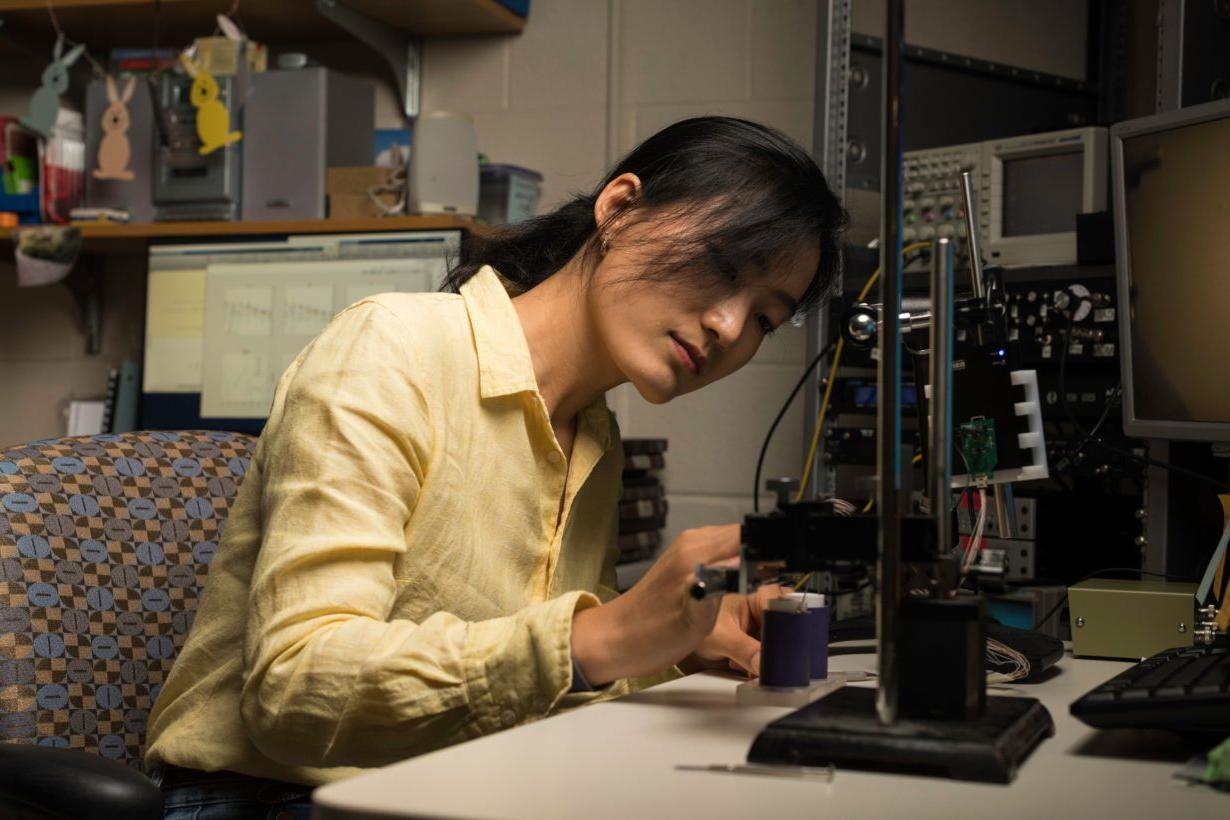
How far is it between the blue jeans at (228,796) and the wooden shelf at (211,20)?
5.79ft

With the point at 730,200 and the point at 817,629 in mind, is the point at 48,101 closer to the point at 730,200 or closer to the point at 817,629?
the point at 730,200

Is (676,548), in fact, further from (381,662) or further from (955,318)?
(955,318)

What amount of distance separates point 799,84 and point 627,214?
1460 millimetres

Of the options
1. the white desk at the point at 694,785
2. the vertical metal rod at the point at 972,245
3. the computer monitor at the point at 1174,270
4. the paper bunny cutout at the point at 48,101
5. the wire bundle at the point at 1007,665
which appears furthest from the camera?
the paper bunny cutout at the point at 48,101

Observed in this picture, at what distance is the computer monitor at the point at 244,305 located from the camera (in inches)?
94.9

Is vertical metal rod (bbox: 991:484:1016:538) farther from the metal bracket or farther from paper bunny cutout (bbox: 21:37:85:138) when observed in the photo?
paper bunny cutout (bbox: 21:37:85:138)

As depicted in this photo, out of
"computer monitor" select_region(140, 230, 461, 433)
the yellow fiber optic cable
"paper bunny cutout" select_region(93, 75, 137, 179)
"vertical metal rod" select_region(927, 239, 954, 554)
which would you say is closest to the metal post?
the yellow fiber optic cable

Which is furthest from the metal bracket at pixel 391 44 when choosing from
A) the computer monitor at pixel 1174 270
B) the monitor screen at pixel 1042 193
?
the computer monitor at pixel 1174 270

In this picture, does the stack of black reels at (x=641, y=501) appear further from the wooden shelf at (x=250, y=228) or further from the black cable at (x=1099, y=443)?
the black cable at (x=1099, y=443)

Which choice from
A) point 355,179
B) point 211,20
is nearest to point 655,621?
point 355,179

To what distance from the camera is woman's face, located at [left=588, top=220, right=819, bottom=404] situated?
115 cm

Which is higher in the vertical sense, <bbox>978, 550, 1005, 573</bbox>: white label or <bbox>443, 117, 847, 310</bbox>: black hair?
<bbox>443, 117, 847, 310</bbox>: black hair

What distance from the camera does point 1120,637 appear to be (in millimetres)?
1295

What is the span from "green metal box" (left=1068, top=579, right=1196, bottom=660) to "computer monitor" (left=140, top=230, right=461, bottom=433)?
1.40 m
